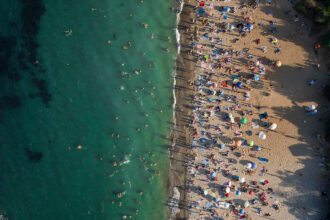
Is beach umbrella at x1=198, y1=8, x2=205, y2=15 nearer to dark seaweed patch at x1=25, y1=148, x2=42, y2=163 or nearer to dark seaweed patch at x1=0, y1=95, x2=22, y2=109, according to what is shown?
dark seaweed patch at x1=0, y1=95, x2=22, y2=109

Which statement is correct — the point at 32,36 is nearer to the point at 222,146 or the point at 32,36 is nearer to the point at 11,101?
the point at 11,101

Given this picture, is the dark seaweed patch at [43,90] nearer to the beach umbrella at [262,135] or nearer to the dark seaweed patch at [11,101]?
the dark seaweed patch at [11,101]

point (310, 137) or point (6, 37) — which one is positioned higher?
point (6, 37)

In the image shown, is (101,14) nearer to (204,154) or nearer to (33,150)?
(33,150)

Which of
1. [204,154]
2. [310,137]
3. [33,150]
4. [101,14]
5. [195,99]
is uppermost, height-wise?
[101,14]

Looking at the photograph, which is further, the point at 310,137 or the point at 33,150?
the point at 33,150

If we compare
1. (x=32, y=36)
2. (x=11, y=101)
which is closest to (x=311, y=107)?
(x=32, y=36)

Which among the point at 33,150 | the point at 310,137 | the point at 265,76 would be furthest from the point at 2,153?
the point at 310,137
